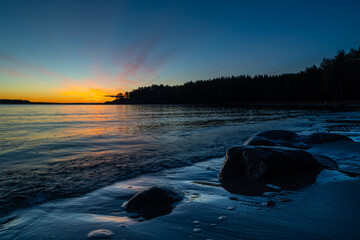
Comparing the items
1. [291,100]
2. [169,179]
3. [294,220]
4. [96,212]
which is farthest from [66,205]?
[291,100]

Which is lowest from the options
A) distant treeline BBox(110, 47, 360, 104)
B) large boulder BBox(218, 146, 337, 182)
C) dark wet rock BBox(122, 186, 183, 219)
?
dark wet rock BBox(122, 186, 183, 219)

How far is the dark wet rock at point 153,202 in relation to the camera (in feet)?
10.0

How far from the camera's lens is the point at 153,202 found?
3303mm

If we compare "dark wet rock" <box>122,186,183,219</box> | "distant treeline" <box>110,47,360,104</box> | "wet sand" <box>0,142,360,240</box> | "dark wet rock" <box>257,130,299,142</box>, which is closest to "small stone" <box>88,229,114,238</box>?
"wet sand" <box>0,142,360,240</box>

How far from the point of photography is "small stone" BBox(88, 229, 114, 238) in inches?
95.1

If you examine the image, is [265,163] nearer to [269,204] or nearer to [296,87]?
[269,204]

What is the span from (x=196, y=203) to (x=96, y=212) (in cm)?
158

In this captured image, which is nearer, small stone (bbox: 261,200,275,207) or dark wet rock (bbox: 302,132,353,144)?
small stone (bbox: 261,200,275,207)

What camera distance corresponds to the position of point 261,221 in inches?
103

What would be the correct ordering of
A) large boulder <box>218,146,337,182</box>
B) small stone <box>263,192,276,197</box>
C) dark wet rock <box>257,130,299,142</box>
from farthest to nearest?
dark wet rock <box>257,130,299,142</box> → large boulder <box>218,146,337,182</box> → small stone <box>263,192,276,197</box>

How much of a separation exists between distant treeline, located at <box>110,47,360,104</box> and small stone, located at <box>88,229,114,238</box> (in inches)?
3127

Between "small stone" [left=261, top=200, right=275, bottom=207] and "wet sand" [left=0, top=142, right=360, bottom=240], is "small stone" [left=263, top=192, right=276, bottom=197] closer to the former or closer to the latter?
"wet sand" [left=0, top=142, right=360, bottom=240]

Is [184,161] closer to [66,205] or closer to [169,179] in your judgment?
[169,179]

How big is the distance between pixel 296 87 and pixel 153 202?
105 metres
